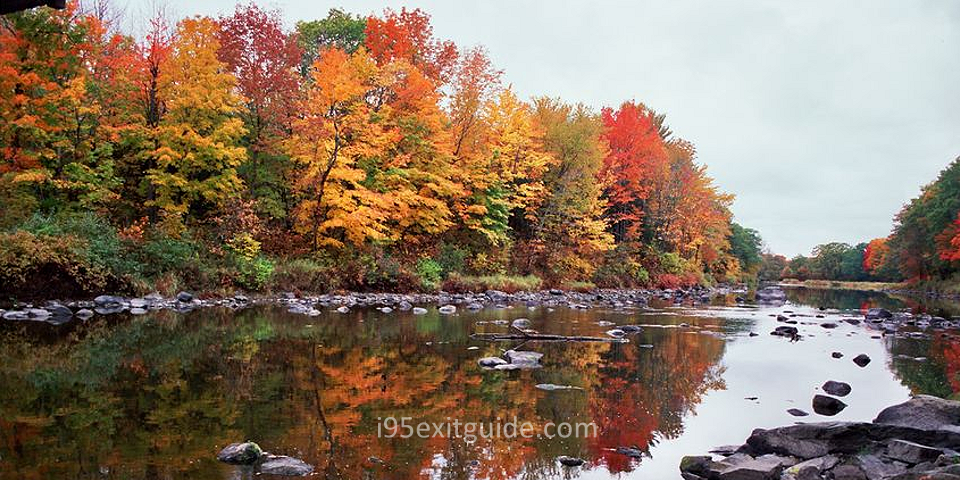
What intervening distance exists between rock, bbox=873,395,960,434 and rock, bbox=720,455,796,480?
181 cm

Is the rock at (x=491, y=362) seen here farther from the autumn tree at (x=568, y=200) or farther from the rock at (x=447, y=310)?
the autumn tree at (x=568, y=200)

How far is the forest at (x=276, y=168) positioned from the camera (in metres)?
21.8

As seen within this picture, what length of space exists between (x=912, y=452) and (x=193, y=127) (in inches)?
1065

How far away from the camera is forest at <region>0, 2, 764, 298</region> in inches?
859

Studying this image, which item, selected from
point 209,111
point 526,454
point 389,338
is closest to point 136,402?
point 526,454

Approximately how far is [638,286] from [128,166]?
32049 millimetres

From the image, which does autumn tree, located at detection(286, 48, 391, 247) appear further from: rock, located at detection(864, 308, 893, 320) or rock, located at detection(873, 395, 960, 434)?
rock, located at detection(873, 395, 960, 434)

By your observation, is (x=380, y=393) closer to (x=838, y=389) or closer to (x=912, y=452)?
(x=912, y=452)

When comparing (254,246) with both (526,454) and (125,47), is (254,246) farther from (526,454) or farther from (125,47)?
(526,454)

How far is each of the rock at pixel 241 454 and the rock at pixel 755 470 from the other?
418 cm

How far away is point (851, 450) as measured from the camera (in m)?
6.13

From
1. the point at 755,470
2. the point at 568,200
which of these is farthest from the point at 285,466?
the point at 568,200

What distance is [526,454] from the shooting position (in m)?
6.22

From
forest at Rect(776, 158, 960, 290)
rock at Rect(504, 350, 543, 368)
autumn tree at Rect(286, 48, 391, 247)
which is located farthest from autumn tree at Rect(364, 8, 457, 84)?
forest at Rect(776, 158, 960, 290)
